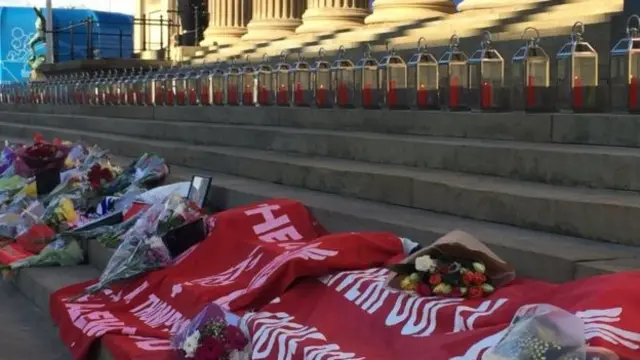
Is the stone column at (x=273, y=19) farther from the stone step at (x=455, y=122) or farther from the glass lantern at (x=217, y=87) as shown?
the stone step at (x=455, y=122)

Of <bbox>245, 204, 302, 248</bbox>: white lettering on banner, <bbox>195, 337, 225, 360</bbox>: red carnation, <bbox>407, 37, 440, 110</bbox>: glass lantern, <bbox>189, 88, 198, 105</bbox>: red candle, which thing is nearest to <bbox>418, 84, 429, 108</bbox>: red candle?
<bbox>407, 37, 440, 110</bbox>: glass lantern

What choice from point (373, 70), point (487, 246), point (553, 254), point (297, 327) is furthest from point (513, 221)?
point (373, 70)

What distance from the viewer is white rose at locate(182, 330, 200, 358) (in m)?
4.55

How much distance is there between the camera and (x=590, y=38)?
9.02m

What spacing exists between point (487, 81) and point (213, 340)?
4397 millimetres

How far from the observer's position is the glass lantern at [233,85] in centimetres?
1326

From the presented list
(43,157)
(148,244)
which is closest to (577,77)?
(148,244)

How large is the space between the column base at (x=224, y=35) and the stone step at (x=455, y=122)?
10.2m

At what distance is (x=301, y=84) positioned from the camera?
11.8m

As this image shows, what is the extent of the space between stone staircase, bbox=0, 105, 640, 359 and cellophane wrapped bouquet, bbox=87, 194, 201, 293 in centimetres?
62

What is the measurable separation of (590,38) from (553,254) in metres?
5.06

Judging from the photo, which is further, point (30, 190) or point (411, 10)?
point (411, 10)

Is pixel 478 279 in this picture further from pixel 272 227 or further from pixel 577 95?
pixel 577 95

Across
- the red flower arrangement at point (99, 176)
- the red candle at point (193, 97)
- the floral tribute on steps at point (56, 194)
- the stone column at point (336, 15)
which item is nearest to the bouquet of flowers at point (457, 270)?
Answer: the floral tribute on steps at point (56, 194)
